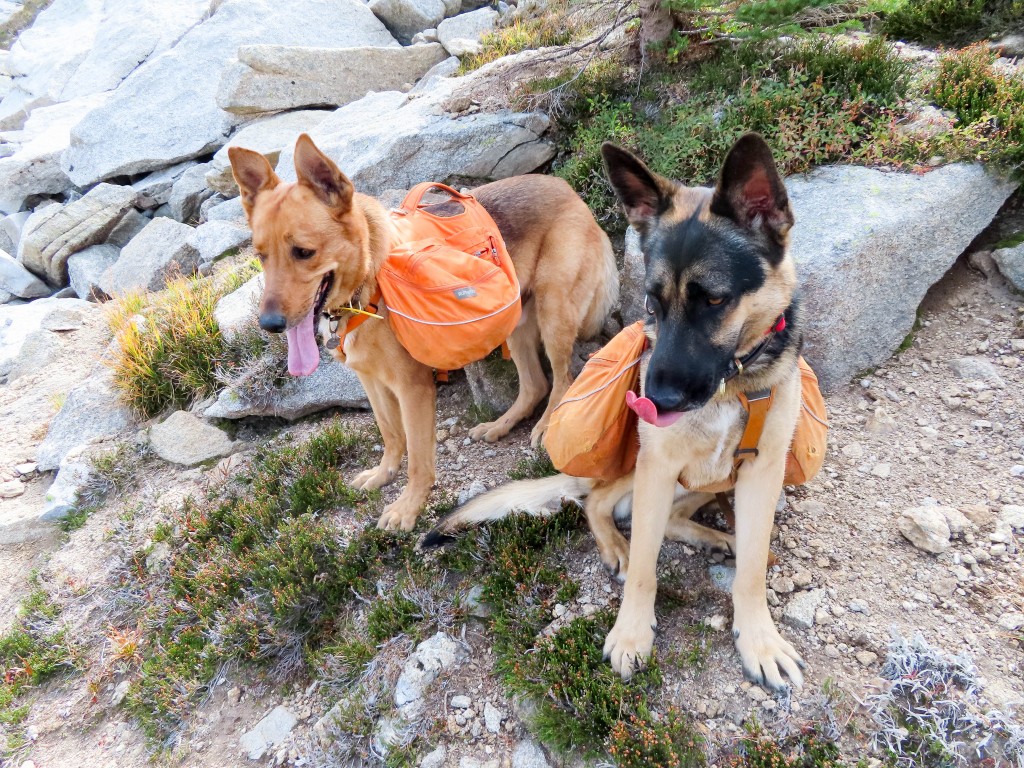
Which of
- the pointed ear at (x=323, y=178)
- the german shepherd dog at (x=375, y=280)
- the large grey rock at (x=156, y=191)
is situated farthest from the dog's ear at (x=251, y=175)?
the large grey rock at (x=156, y=191)

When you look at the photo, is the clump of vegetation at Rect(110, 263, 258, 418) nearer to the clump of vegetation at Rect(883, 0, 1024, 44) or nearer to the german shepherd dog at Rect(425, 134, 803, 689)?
the german shepherd dog at Rect(425, 134, 803, 689)

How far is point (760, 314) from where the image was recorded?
271cm

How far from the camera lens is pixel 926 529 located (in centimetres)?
335

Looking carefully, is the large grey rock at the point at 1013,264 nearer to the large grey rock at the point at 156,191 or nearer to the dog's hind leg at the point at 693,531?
the dog's hind leg at the point at 693,531

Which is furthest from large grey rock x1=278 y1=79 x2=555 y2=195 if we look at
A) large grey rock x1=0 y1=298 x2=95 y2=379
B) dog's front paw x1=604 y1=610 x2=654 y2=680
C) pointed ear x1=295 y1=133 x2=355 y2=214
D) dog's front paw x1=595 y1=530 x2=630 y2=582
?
large grey rock x1=0 y1=298 x2=95 y2=379

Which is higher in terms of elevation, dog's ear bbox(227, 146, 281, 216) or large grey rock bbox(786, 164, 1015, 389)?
dog's ear bbox(227, 146, 281, 216)

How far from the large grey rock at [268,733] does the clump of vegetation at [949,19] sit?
8.23 meters

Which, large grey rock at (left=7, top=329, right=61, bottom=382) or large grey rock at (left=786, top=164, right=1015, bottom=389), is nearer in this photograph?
large grey rock at (left=786, top=164, right=1015, bottom=389)

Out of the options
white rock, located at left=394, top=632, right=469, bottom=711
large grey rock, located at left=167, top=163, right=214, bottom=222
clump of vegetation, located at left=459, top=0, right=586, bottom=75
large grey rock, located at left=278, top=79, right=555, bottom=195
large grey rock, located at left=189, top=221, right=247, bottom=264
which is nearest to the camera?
white rock, located at left=394, top=632, right=469, bottom=711

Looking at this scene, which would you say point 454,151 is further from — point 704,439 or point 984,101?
point 704,439

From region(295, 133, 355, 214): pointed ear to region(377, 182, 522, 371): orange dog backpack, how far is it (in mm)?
517

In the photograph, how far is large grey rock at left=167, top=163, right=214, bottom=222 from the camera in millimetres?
12812

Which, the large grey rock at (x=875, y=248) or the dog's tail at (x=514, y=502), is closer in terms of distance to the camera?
the dog's tail at (x=514, y=502)

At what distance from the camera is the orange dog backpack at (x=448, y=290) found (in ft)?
13.2
